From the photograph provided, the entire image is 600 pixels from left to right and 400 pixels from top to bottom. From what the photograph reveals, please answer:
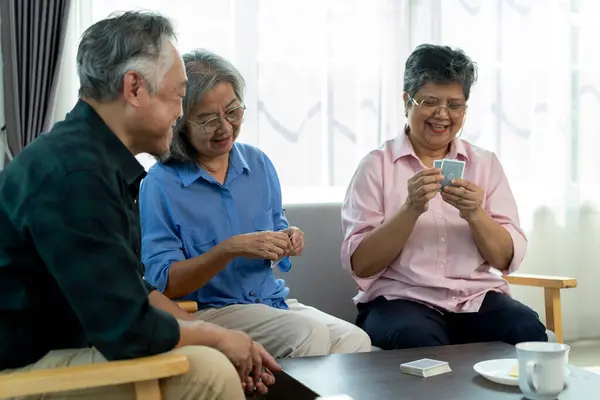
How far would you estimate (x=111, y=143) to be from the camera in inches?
61.8

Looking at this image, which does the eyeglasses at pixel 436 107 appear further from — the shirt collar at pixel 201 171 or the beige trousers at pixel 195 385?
the beige trousers at pixel 195 385

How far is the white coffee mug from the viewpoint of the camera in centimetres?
156

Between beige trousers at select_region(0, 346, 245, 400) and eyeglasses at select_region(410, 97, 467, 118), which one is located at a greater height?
eyeglasses at select_region(410, 97, 467, 118)

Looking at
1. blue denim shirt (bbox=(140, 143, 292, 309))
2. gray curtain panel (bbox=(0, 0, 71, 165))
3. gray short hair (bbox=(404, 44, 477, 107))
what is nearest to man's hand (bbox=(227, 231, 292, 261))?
blue denim shirt (bbox=(140, 143, 292, 309))

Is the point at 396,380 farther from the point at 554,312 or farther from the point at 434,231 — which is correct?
the point at 554,312

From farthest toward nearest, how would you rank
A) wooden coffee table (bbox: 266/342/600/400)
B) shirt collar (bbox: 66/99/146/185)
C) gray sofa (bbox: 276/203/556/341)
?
1. gray sofa (bbox: 276/203/556/341)
2. wooden coffee table (bbox: 266/342/600/400)
3. shirt collar (bbox: 66/99/146/185)

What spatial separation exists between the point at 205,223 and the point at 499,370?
0.97 metres

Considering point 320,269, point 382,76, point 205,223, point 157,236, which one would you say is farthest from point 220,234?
point 382,76

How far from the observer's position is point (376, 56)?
3.62m

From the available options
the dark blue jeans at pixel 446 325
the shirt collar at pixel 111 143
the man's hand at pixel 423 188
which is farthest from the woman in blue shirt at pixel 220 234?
the shirt collar at pixel 111 143

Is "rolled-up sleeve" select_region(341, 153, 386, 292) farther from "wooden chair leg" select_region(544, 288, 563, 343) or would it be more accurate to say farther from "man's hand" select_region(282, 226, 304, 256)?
"wooden chair leg" select_region(544, 288, 563, 343)

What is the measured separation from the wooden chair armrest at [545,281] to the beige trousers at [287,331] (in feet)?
2.33

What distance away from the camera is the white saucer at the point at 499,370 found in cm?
171

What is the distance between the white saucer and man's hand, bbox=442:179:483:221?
0.64m
